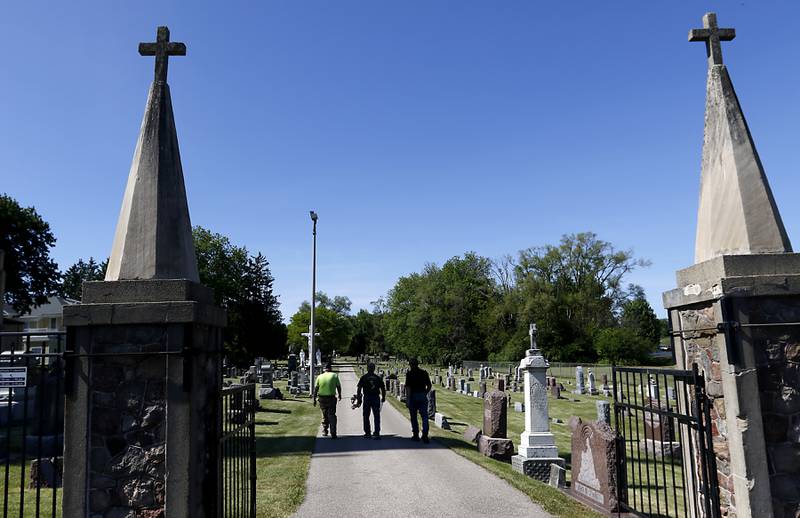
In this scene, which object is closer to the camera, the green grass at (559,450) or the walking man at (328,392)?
the green grass at (559,450)

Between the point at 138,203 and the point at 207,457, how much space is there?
2456 millimetres

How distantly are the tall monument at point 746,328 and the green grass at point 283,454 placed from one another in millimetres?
5386

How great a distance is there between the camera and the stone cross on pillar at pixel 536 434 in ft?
34.6

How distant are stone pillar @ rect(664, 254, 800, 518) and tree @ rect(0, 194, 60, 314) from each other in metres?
43.6

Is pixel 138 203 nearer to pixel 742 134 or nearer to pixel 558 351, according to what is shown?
pixel 742 134

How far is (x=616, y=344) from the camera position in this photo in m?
48.8

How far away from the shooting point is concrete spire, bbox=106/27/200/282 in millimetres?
4988

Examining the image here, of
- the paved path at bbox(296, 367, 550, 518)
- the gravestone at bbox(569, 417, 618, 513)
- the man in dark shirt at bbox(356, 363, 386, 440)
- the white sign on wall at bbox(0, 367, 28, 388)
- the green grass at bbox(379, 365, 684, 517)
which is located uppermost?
the white sign on wall at bbox(0, 367, 28, 388)

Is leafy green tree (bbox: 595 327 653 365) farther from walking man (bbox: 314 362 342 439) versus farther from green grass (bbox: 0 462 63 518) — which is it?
green grass (bbox: 0 462 63 518)

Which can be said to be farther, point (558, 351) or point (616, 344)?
point (558, 351)

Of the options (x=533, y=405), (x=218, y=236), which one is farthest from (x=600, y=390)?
(x=218, y=236)

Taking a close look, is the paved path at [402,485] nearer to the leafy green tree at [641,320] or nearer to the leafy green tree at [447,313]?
the leafy green tree at [641,320]

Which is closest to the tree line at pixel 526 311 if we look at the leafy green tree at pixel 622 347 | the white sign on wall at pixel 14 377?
the leafy green tree at pixel 622 347

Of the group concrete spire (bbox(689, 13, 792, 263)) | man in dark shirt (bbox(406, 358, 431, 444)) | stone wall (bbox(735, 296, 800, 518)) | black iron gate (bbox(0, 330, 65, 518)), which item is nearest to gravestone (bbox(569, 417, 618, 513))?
stone wall (bbox(735, 296, 800, 518))
